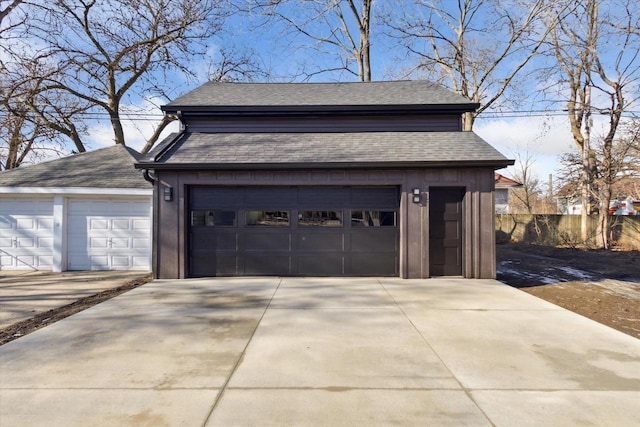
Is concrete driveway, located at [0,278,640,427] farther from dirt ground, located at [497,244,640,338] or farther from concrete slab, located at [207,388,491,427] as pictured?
dirt ground, located at [497,244,640,338]

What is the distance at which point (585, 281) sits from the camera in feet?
27.7

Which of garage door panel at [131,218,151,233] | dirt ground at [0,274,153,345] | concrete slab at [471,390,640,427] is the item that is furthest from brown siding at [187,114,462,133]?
concrete slab at [471,390,640,427]

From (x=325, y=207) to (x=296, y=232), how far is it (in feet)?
3.10

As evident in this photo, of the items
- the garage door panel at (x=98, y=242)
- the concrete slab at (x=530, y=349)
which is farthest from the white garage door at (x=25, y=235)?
the concrete slab at (x=530, y=349)

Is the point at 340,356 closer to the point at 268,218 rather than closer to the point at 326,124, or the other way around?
the point at 268,218

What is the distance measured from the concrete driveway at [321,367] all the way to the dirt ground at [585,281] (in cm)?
96

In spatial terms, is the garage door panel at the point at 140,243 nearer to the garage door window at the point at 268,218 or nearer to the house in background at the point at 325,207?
the house in background at the point at 325,207

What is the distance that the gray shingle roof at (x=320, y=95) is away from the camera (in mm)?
9462

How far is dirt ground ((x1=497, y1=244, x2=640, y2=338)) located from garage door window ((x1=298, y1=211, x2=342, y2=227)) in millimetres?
4533

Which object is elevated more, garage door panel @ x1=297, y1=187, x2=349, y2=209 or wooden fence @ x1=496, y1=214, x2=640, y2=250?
garage door panel @ x1=297, y1=187, x2=349, y2=209

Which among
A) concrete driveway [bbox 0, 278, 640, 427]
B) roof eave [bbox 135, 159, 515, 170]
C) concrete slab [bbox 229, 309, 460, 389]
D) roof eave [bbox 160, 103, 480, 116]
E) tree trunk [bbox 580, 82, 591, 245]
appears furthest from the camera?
tree trunk [bbox 580, 82, 591, 245]

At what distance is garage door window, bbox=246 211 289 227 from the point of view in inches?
326

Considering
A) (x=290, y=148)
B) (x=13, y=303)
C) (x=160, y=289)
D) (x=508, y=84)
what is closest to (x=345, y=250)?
(x=290, y=148)

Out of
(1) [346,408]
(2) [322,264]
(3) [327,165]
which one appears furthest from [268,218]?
(1) [346,408]
